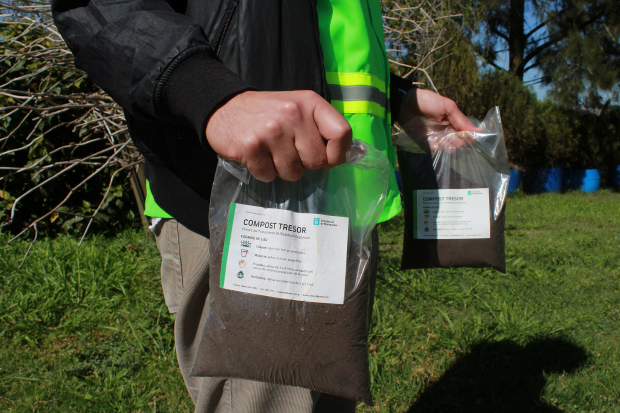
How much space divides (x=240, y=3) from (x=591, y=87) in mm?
10625

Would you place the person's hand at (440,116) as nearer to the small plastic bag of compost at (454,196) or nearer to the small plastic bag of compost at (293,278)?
the small plastic bag of compost at (454,196)

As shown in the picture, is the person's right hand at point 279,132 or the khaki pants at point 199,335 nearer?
the person's right hand at point 279,132

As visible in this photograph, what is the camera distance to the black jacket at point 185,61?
0.68 metres

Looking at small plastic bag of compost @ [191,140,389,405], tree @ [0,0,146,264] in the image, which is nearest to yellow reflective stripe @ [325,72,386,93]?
small plastic bag of compost @ [191,140,389,405]

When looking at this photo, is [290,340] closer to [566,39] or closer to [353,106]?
[353,106]

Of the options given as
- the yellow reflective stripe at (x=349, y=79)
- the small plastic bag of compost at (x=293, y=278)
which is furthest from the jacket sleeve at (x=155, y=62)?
the yellow reflective stripe at (x=349, y=79)

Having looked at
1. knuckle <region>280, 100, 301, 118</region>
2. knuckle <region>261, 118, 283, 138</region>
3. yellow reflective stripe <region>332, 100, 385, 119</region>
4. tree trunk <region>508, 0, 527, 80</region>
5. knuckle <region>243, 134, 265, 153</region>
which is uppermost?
tree trunk <region>508, 0, 527, 80</region>

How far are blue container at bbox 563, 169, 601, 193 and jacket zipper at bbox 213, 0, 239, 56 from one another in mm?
10774

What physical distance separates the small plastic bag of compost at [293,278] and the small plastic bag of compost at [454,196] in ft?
1.69

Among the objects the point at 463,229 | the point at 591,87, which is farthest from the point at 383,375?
the point at 591,87

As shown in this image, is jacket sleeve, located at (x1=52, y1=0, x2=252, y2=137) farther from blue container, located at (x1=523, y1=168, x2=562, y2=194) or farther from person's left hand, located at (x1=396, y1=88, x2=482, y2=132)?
blue container, located at (x1=523, y1=168, x2=562, y2=194)

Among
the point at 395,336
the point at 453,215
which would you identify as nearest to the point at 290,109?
the point at 453,215

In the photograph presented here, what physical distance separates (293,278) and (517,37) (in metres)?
11.8

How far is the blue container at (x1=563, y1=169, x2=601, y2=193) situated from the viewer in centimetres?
961
